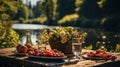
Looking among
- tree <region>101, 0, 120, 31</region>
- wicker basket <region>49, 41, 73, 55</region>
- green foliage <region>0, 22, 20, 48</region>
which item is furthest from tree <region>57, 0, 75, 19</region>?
wicker basket <region>49, 41, 73, 55</region>

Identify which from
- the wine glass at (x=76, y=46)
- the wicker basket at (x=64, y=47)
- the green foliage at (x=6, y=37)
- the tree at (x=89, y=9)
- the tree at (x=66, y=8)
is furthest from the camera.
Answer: the tree at (x=66, y=8)


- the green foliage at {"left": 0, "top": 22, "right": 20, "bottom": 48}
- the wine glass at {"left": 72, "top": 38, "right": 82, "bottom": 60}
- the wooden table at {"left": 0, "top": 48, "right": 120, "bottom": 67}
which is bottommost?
the wooden table at {"left": 0, "top": 48, "right": 120, "bottom": 67}

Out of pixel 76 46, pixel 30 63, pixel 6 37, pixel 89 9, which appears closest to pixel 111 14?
pixel 89 9

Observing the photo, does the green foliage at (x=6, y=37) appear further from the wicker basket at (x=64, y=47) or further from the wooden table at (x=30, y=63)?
the wicker basket at (x=64, y=47)

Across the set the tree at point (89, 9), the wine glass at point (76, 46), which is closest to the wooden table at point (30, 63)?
the wine glass at point (76, 46)

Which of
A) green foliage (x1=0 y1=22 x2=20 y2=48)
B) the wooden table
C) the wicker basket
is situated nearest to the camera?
the wooden table

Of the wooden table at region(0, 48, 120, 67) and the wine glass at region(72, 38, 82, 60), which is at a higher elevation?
the wine glass at region(72, 38, 82, 60)

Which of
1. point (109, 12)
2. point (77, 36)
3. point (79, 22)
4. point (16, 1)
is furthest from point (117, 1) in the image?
point (77, 36)

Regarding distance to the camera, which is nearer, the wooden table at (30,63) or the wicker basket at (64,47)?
the wooden table at (30,63)

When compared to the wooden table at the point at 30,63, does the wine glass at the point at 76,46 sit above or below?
above

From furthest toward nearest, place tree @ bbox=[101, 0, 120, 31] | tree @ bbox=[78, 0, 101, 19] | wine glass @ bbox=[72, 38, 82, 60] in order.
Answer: tree @ bbox=[78, 0, 101, 19]
tree @ bbox=[101, 0, 120, 31]
wine glass @ bbox=[72, 38, 82, 60]

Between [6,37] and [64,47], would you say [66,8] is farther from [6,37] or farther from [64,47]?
[64,47]

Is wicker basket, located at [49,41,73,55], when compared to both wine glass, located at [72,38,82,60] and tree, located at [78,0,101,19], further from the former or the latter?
tree, located at [78,0,101,19]

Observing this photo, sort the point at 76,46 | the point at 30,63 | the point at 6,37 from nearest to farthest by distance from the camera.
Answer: the point at 30,63 < the point at 76,46 < the point at 6,37
